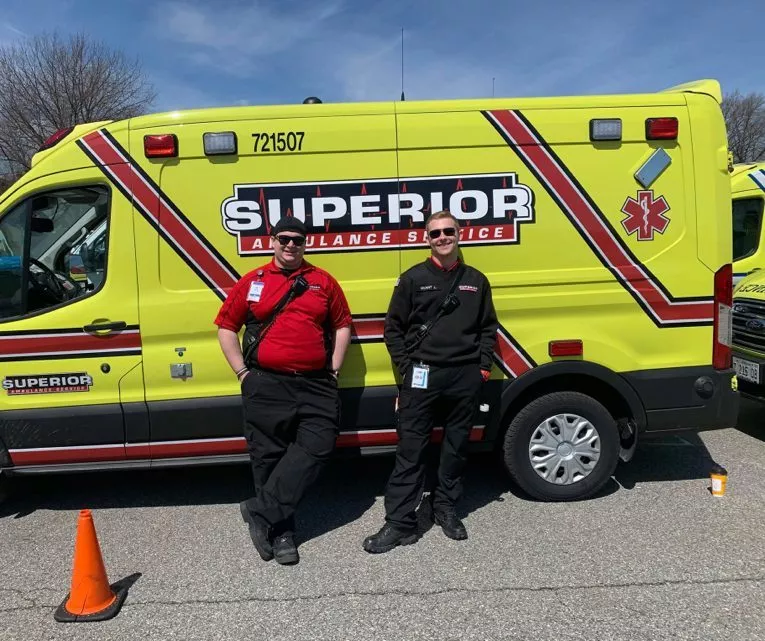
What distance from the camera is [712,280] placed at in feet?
11.6

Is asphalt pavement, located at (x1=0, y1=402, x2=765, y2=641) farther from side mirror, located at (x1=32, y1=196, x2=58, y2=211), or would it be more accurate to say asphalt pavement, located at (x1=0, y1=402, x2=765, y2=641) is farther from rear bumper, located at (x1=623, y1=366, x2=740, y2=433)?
side mirror, located at (x1=32, y1=196, x2=58, y2=211)

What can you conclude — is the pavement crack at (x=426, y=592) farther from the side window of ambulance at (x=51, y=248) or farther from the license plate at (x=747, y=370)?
the license plate at (x=747, y=370)

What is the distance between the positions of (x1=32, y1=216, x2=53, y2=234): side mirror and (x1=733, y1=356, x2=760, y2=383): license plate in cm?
527

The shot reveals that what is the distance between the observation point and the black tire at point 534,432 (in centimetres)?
358

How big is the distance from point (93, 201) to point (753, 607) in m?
4.00

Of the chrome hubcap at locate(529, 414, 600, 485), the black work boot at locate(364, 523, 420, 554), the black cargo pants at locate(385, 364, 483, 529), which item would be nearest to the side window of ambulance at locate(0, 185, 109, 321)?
the black cargo pants at locate(385, 364, 483, 529)

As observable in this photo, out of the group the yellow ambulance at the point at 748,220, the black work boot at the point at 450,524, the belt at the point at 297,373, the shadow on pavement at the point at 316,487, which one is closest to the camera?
the belt at the point at 297,373

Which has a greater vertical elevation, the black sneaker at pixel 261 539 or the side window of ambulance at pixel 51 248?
the side window of ambulance at pixel 51 248

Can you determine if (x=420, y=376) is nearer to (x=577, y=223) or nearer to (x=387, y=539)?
(x=387, y=539)

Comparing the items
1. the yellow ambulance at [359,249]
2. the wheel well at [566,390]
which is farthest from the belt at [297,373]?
the wheel well at [566,390]

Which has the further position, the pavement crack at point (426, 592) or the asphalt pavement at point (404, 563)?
the pavement crack at point (426, 592)

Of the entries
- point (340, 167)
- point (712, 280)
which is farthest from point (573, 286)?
point (340, 167)

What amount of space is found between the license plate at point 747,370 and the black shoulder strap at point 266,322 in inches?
152

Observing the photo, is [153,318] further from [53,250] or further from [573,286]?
[573,286]
